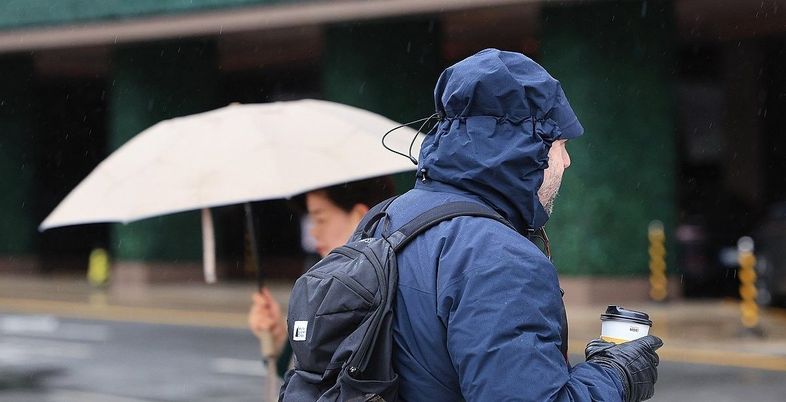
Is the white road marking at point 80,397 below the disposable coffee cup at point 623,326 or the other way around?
below

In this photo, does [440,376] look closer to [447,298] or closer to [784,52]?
[447,298]

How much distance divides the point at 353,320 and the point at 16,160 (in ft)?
84.9

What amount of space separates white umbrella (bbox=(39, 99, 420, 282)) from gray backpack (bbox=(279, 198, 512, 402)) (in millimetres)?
2174

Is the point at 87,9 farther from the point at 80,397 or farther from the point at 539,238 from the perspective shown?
the point at 539,238

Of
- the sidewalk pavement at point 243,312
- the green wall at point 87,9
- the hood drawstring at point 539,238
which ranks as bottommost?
the sidewalk pavement at point 243,312

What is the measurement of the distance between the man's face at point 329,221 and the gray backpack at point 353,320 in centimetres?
209

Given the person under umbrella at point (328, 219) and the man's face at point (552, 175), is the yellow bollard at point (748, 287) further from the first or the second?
the man's face at point (552, 175)

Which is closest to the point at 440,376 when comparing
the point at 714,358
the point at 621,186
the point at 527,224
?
the point at 527,224

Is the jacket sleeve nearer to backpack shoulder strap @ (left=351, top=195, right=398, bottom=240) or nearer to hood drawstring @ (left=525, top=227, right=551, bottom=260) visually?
hood drawstring @ (left=525, top=227, right=551, bottom=260)

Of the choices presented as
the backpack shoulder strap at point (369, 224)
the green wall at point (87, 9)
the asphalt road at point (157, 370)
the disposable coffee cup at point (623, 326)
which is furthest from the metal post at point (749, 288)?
the backpack shoulder strap at point (369, 224)

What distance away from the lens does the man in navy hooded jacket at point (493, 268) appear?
2303 mm

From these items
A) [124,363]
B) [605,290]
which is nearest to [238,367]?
[124,363]

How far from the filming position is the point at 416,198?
104 inches

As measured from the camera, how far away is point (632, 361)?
2604 mm
